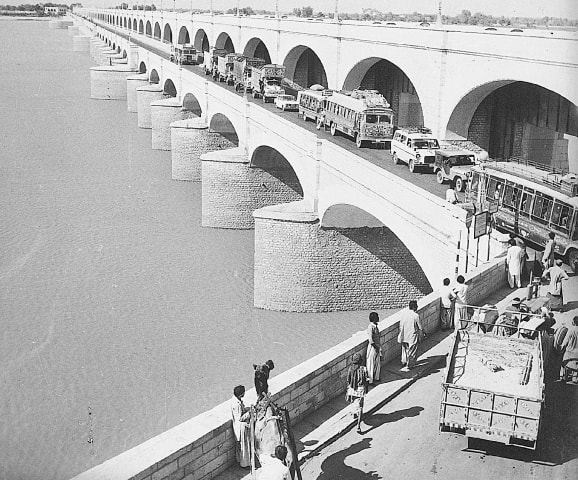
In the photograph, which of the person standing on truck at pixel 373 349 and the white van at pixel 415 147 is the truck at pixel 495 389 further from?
the white van at pixel 415 147

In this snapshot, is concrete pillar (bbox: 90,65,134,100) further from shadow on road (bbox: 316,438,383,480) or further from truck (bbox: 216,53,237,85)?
shadow on road (bbox: 316,438,383,480)

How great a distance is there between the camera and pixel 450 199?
18.6 meters

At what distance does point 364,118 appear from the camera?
28.6 meters

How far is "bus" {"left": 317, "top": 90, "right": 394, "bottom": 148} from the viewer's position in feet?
93.8

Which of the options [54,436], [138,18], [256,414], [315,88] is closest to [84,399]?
[54,436]

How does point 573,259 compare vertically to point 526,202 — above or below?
below

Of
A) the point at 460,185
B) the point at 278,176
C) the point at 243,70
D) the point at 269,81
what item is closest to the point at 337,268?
the point at 460,185

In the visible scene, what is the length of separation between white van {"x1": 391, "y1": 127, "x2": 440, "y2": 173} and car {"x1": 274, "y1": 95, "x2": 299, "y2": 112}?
537 inches

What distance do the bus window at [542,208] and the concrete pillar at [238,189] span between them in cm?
1767

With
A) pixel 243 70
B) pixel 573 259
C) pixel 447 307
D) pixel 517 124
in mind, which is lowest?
pixel 447 307

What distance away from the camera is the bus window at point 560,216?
637 inches

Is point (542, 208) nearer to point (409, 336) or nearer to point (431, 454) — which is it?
point (409, 336)

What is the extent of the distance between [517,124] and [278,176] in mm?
10366

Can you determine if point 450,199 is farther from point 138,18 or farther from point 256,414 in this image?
point 138,18
